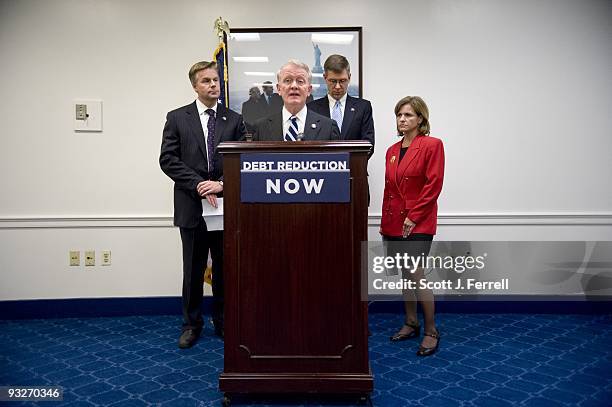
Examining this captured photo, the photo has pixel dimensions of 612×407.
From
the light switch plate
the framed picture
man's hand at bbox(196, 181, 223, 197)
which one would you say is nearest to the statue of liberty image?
the framed picture

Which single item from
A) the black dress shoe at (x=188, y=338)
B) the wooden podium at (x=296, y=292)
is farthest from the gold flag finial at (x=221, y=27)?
the black dress shoe at (x=188, y=338)

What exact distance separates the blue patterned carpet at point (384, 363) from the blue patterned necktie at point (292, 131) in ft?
4.40

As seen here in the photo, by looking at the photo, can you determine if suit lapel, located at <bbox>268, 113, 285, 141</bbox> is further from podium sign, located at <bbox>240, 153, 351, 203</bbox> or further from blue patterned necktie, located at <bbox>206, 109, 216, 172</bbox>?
blue patterned necktie, located at <bbox>206, 109, 216, 172</bbox>

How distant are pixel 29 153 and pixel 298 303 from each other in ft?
9.29

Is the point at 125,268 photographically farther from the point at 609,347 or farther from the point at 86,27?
the point at 609,347

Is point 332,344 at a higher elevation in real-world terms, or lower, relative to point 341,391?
higher

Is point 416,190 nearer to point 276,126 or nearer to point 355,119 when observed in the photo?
point 355,119

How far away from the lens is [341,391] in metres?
2.10

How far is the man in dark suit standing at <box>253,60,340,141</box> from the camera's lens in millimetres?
2455

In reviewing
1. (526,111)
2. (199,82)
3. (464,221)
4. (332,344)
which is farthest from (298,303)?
(526,111)

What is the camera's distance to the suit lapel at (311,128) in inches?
99.0

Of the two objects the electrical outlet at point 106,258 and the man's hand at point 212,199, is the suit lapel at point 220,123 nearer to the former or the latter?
the man's hand at point 212,199

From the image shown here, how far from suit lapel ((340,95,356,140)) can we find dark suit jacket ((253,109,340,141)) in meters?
0.62

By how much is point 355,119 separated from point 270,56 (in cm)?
99
